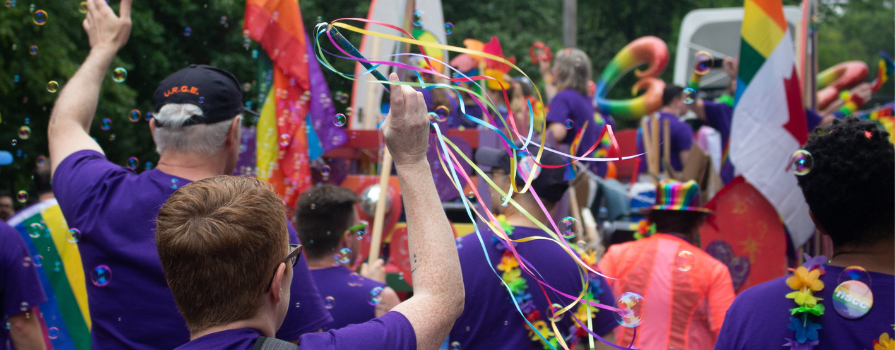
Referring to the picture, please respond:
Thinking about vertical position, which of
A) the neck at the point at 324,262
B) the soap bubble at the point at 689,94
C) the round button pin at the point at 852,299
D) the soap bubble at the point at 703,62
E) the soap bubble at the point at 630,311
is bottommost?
the neck at the point at 324,262

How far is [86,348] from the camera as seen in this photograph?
3.03 meters

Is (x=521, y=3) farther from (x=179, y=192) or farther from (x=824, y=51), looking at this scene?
(x=824, y=51)

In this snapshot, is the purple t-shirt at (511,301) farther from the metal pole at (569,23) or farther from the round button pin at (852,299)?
the metal pole at (569,23)

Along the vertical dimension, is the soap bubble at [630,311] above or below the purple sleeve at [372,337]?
below

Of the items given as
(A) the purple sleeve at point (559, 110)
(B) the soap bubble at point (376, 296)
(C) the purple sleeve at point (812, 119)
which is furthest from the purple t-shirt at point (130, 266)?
(C) the purple sleeve at point (812, 119)

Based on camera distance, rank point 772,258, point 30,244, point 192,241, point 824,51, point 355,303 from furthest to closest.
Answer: point 824,51 → point 772,258 → point 30,244 → point 355,303 → point 192,241

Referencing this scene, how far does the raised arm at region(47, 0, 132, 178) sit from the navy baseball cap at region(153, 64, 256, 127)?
0.85 ft

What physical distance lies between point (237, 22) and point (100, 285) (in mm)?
7108

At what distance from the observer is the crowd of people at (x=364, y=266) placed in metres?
1.19

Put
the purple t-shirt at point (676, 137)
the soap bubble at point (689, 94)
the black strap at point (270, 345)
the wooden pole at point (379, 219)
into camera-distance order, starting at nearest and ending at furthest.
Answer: the black strap at point (270, 345) < the soap bubble at point (689, 94) < the wooden pole at point (379, 219) < the purple t-shirt at point (676, 137)

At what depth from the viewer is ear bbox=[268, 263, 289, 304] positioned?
1.22 meters

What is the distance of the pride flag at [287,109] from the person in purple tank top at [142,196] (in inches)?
73.3

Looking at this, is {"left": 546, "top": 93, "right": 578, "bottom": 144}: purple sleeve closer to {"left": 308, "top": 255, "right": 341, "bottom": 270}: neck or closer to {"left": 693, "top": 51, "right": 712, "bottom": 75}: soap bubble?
{"left": 693, "top": 51, "right": 712, "bottom": 75}: soap bubble

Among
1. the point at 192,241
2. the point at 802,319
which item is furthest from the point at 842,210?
the point at 192,241
